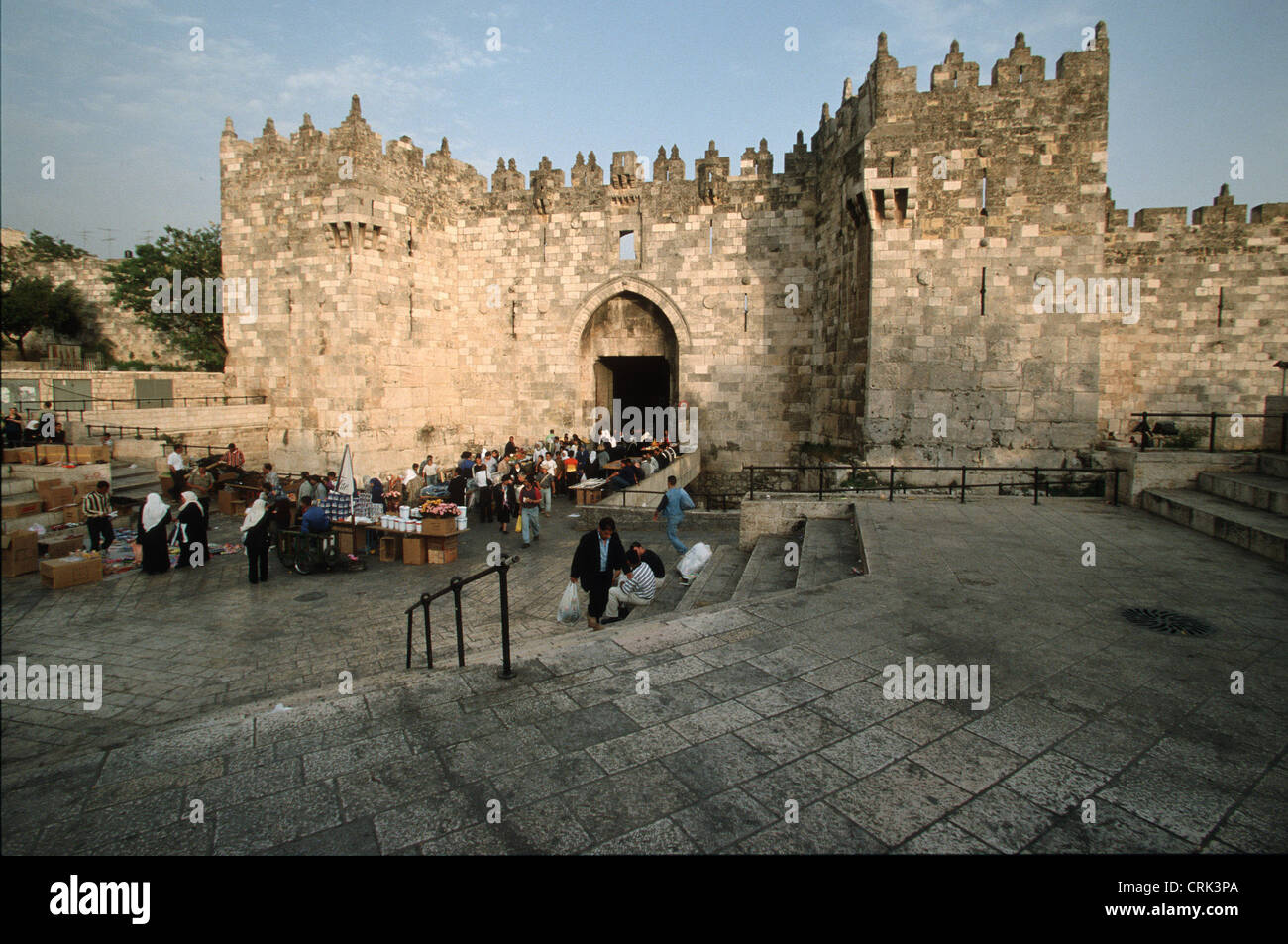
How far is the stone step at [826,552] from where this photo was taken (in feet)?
24.9

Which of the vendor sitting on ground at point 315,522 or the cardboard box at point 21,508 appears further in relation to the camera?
the vendor sitting on ground at point 315,522

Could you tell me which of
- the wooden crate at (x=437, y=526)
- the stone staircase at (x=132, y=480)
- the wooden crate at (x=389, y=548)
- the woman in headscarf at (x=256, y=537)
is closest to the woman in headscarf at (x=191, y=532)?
the woman in headscarf at (x=256, y=537)

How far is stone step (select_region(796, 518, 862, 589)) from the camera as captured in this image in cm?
758

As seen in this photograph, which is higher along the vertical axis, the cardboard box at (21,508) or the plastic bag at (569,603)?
the cardboard box at (21,508)

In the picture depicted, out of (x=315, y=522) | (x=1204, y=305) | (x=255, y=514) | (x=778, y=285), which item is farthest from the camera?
(x=778, y=285)

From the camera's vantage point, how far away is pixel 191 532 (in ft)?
32.4

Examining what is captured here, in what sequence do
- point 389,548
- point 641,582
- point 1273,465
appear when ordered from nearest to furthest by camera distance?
1. point 641,582
2. point 1273,465
3. point 389,548

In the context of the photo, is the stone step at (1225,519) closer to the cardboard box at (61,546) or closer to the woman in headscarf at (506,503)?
the woman in headscarf at (506,503)

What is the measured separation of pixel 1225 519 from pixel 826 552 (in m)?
4.94

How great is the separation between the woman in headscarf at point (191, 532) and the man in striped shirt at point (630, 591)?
22.7ft

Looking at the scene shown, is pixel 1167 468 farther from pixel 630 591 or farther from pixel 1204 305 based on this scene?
pixel 630 591

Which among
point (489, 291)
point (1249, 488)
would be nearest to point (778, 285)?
point (489, 291)
